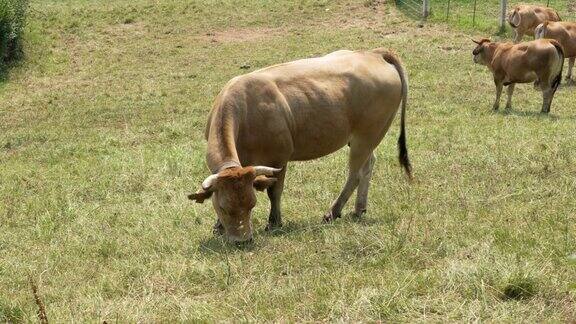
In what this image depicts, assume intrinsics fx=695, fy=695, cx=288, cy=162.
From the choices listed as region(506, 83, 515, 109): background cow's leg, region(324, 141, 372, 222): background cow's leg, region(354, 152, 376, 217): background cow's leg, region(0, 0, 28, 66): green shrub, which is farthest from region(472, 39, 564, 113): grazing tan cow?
region(0, 0, 28, 66): green shrub

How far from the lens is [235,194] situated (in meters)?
6.54

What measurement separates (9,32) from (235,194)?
19.2 metres

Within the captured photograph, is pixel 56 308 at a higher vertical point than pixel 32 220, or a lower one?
higher

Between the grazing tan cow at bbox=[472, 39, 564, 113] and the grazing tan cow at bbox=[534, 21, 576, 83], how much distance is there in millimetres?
3095

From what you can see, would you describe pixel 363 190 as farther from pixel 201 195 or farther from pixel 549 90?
pixel 549 90

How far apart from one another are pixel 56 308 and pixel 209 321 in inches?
48.4

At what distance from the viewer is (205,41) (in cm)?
2525

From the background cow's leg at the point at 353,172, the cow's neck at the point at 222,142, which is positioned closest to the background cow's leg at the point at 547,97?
the background cow's leg at the point at 353,172

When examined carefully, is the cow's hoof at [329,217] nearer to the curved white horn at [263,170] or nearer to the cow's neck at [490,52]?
the curved white horn at [263,170]

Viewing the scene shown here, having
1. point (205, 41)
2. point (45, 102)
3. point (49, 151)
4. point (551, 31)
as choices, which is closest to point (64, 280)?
point (49, 151)

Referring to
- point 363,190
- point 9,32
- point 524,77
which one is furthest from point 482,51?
point 9,32

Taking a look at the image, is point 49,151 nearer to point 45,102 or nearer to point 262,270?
point 45,102

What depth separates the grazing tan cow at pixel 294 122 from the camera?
22.1ft

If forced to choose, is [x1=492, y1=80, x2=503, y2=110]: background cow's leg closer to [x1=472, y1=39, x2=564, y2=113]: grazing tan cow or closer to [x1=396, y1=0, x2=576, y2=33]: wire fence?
[x1=472, y1=39, x2=564, y2=113]: grazing tan cow
